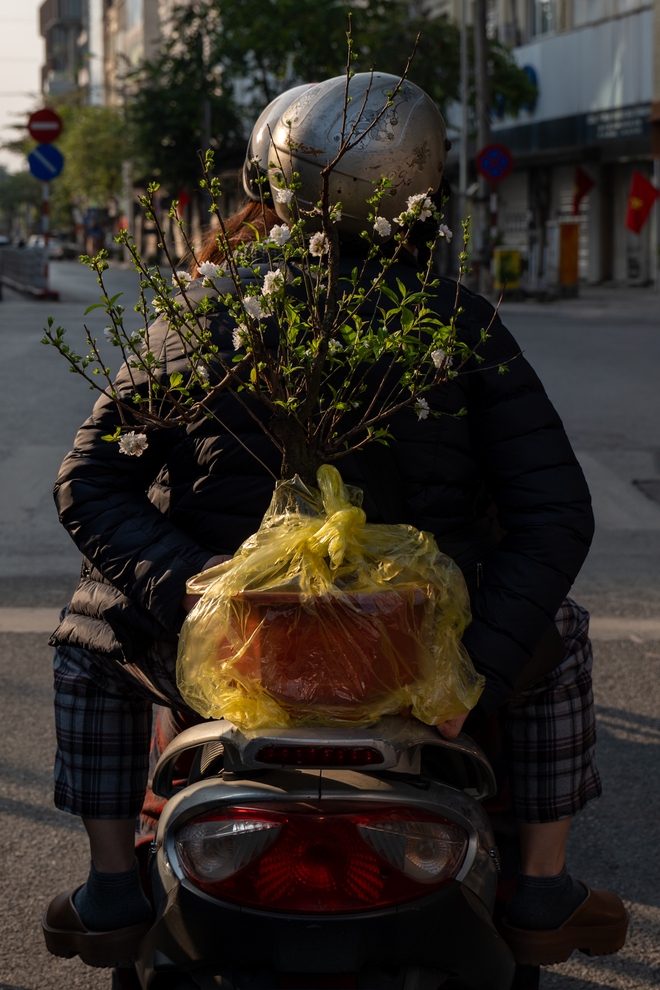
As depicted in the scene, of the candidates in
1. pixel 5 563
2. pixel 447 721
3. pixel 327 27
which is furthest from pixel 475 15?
pixel 447 721

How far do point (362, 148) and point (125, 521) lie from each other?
0.74 m

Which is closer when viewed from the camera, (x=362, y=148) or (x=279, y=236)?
(x=279, y=236)

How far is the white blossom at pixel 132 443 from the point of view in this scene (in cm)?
199

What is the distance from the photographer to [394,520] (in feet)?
6.91

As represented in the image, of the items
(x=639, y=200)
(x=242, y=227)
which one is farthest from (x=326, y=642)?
(x=639, y=200)

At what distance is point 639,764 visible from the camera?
379 cm

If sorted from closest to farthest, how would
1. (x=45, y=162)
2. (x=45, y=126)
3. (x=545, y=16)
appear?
(x=45, y=126)
(x=45, y=162)
(x=545, y=16)

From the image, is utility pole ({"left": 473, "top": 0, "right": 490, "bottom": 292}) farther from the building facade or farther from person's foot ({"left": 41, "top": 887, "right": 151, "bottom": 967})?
person's foot ({"left": 41, "top": 887, "right": 151, "bottom": 967})

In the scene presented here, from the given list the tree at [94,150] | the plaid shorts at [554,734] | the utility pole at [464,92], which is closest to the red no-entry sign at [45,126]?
the utility pole at [464,92]

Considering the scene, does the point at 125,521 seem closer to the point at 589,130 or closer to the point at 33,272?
the point at 33,272

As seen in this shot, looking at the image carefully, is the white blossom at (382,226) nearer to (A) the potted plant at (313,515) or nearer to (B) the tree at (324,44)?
(A) the potted plant at (313,515)

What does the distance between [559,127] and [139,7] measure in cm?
5722

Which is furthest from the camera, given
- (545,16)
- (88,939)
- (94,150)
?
(94,150)

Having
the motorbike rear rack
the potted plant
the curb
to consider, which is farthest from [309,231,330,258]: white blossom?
the curb
